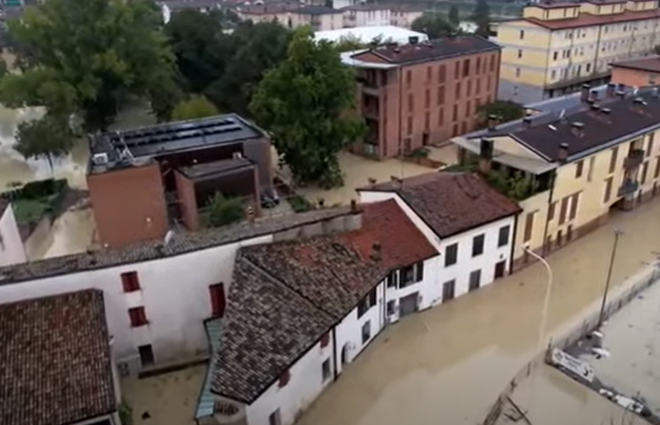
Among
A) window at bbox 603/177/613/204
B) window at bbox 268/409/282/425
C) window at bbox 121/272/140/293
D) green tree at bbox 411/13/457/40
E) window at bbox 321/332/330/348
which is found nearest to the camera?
window at bbox 268/409/282/425

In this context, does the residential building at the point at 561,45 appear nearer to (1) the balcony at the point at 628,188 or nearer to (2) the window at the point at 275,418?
(1) the balcony at the point at 628,188

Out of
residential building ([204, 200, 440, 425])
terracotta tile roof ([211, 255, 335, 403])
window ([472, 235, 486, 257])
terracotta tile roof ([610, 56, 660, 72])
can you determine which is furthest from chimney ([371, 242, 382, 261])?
terracotta tile roof ([610, 56, 660, 72])

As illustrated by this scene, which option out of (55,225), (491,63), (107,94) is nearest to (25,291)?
(55,225)

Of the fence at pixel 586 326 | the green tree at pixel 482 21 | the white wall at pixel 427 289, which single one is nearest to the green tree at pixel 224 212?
the white wall at pixel 427 289

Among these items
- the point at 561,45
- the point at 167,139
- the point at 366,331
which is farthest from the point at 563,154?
the point at 561,45

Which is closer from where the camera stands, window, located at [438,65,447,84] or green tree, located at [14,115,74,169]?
green tree, located at [14,115,74,169]

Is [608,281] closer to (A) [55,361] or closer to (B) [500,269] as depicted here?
(B) [500,269]

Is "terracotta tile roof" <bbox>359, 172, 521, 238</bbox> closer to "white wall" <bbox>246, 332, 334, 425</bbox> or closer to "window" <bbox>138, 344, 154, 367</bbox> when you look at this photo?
"white wall" <bbox>246, 332, 334, 425</bbox>
